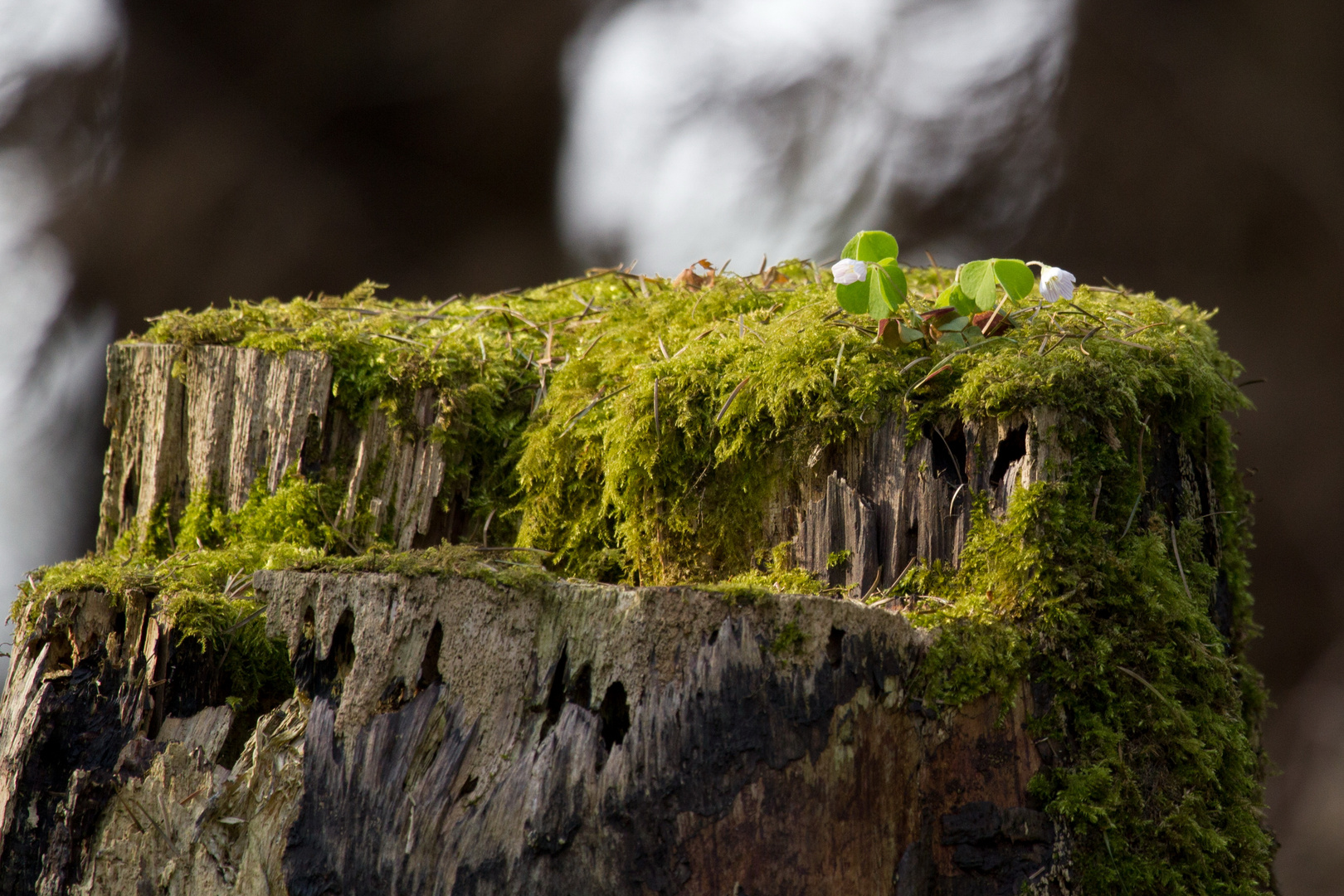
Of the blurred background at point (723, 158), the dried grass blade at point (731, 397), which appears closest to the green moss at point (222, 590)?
the dried grass blade at point (731, 397)

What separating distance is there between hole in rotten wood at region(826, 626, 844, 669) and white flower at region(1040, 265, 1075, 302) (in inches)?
34.8

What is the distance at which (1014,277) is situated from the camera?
1.58 metres

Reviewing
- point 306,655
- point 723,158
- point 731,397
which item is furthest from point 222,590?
point 723,158

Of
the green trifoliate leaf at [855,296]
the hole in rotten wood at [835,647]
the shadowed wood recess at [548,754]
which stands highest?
the green trifoliate leaf at [855,296]

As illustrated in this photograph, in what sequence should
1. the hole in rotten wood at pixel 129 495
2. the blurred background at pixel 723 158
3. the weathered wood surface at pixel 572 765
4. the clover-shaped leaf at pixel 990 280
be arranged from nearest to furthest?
the weathered wood surface at pixel 572 765 < the clover-shaped leaf at pixel 990 280 < the hole in rotten wood at pixel 129 495 < the blurred background at pixel 723 158

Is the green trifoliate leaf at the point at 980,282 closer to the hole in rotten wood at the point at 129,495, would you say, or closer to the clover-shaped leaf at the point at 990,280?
the clover-shaped leaf at the point at 990,280

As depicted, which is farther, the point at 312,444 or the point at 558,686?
the point at 312,444

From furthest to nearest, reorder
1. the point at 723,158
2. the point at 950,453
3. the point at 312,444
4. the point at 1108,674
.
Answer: the point at 723,158 < the point at 312,444 < the point at 950,453 < the point at 1108,674

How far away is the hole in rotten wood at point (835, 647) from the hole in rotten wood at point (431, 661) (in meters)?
0.58

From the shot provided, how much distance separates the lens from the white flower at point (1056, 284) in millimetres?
1618

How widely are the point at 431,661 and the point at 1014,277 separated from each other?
1.27 meters

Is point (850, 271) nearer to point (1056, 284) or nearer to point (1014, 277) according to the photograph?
point (1014, 277)

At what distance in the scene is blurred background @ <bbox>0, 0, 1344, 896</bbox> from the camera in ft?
12.8

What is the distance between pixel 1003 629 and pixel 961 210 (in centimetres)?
365
